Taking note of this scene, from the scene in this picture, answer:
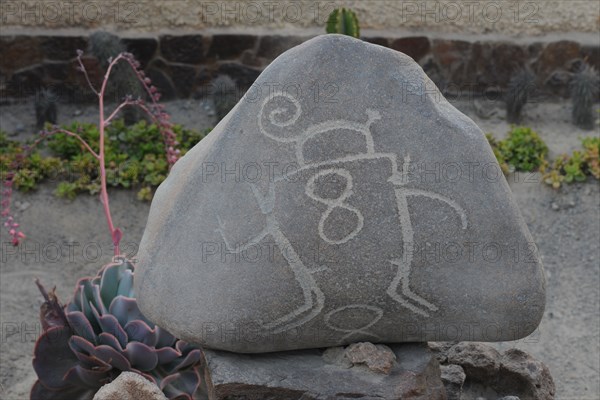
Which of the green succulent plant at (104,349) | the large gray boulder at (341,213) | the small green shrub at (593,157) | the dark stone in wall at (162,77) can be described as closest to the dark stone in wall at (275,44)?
the dark stone in wall at (162,77)

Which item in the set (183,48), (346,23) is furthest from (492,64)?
(183,48)

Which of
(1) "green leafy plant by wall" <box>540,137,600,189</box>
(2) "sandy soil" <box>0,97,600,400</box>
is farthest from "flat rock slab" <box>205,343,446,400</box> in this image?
(1) "green leafy plant by wall" <box>540,137,600,189</box>

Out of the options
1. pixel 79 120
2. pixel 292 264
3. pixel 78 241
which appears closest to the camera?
pixel 292 264

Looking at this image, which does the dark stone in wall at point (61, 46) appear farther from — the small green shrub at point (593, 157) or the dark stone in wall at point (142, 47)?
the small green shrub at point (593, 157)

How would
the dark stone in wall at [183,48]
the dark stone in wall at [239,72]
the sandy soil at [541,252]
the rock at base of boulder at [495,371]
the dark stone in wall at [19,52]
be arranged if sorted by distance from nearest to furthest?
1. the rock at base of boulder at [495,371]
2. the sandy soil at [541,252]
3. the dark stone in wall at [19,52]
4. the dark stone in wall at [183,48]
5. the dark stone in wall at [239,72]

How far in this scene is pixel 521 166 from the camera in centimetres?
576

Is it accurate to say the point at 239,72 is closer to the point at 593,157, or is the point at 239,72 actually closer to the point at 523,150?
the point at 523,150

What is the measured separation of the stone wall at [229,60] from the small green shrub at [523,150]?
802mm

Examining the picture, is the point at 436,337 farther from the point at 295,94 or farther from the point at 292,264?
the point at 295,94

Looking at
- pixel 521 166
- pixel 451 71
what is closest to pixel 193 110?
pixel 451 71

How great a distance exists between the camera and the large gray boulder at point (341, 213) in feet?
8.89

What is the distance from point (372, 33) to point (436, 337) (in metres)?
3.96

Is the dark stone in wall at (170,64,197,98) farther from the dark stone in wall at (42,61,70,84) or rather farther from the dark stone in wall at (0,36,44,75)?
the dark stone in wall at (0,36,44,75)

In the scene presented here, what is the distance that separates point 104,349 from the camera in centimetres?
339
